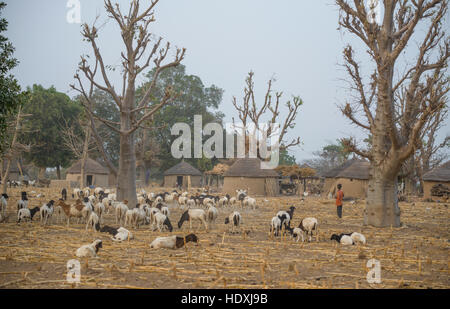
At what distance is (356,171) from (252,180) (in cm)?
851

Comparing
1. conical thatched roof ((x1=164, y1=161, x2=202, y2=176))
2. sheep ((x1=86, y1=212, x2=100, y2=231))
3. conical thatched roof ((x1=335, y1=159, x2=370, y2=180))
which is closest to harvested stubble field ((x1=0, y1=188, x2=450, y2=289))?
sheep ((x1=86, y1=212, x2=100, y2=231))

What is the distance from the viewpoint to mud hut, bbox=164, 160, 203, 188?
139 ft

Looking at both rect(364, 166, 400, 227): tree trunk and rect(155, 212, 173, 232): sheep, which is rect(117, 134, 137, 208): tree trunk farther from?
rect(364, 166, 400, 227): tree trunk

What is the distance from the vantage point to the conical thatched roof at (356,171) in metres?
29.1

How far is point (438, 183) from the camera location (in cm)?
2742

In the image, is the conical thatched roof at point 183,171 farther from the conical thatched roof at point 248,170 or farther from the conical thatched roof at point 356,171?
the conical thatched roof at point 356,171

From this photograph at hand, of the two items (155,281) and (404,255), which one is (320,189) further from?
(155,281)

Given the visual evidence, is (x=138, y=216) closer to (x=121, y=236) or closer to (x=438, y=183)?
(x=121, y=236)

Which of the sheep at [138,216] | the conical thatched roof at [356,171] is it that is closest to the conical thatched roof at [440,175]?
the conical thatched roof at [356,171]

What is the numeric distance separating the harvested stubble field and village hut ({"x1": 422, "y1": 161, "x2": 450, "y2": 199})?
783 inches

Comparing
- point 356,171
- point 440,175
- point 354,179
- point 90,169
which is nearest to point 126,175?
point 354,179

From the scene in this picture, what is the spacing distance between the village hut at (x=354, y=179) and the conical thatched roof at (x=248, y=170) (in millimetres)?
5446

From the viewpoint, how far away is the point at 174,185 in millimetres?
42781
